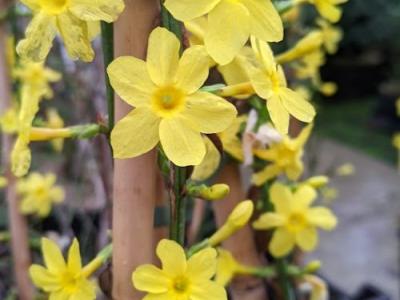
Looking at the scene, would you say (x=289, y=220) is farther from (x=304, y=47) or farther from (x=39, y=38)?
(x=39, y=38)

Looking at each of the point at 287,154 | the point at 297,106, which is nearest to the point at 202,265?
the point at 297,106

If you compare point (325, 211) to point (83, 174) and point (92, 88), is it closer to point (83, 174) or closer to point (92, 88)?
point (92, 88)

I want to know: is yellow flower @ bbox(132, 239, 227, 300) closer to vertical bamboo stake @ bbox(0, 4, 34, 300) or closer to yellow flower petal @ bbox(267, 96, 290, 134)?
yellow flower petal @ bbox(267, 96, 290, 134)

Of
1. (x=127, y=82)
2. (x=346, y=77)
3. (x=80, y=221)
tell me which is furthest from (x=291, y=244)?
(x=346, y=77)

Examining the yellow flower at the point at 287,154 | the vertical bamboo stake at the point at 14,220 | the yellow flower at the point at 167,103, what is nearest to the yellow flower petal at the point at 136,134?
the yellow flower at the point at 167,103

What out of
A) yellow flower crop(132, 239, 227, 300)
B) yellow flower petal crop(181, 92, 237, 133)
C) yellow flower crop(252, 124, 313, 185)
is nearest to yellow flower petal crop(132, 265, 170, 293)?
yellow flower crop(132, 239, 227, 300)
